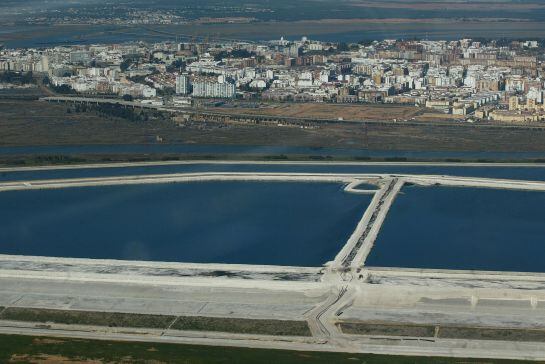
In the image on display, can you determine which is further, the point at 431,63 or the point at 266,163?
the point at 431,63

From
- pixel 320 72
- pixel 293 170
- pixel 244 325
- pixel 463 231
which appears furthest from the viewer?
pixel 320 72

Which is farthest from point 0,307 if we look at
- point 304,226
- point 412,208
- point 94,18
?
point 94,18

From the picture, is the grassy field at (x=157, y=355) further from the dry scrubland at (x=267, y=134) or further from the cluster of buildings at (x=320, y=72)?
the cluster of buildings at (x=320, y=72)

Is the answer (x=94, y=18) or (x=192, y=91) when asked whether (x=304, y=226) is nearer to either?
(x=192, y=91)

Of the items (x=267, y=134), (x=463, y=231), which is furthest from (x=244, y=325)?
(x=267, y=134)

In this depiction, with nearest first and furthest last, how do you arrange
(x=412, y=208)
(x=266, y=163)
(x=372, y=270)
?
(x=372, y=270) → (x=412, y=208) → (x=266, y=163)

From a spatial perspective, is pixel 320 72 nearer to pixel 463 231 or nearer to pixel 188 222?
pixel 188 222

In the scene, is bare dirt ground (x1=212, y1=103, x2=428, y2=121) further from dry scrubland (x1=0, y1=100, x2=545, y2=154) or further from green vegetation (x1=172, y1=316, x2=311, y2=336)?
green vegetation (x1=172, y1=316, x2=311, y2=336)
